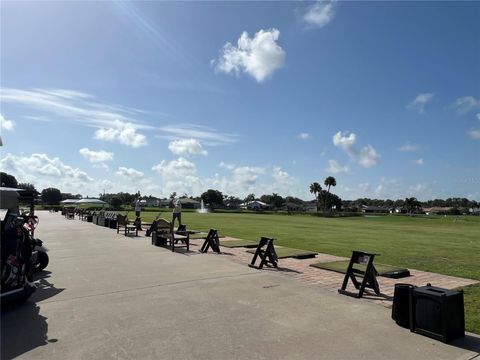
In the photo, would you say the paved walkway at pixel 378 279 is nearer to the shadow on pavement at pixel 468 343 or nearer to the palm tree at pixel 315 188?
the shadow on pavement at pixel 468 343

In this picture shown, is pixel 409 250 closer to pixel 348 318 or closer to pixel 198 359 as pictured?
pixel 348 318

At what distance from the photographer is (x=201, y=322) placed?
6.01 m

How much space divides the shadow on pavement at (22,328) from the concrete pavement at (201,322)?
0.6 inches

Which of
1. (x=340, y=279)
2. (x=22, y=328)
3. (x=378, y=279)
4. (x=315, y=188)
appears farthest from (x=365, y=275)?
(x=315, y=188)

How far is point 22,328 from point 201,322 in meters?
2.58

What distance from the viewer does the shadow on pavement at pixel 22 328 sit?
16.4ft

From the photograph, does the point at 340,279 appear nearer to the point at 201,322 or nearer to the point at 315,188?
the point at 201,322

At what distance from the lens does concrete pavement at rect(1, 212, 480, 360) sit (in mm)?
4930

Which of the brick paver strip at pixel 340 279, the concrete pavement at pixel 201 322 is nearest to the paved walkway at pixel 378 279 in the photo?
the brick paver strip at pixel 340 279

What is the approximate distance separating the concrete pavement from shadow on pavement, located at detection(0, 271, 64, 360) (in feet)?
0.05

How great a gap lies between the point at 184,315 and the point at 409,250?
12237 millimetres

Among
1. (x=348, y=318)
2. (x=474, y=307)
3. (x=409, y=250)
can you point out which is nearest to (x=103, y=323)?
(x=348, y=318)

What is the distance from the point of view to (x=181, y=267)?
10984mm

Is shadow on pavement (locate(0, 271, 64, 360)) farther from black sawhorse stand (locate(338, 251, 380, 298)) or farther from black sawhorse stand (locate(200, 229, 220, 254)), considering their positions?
black sawhorse stand (locate(200, 229, 220, 254))
